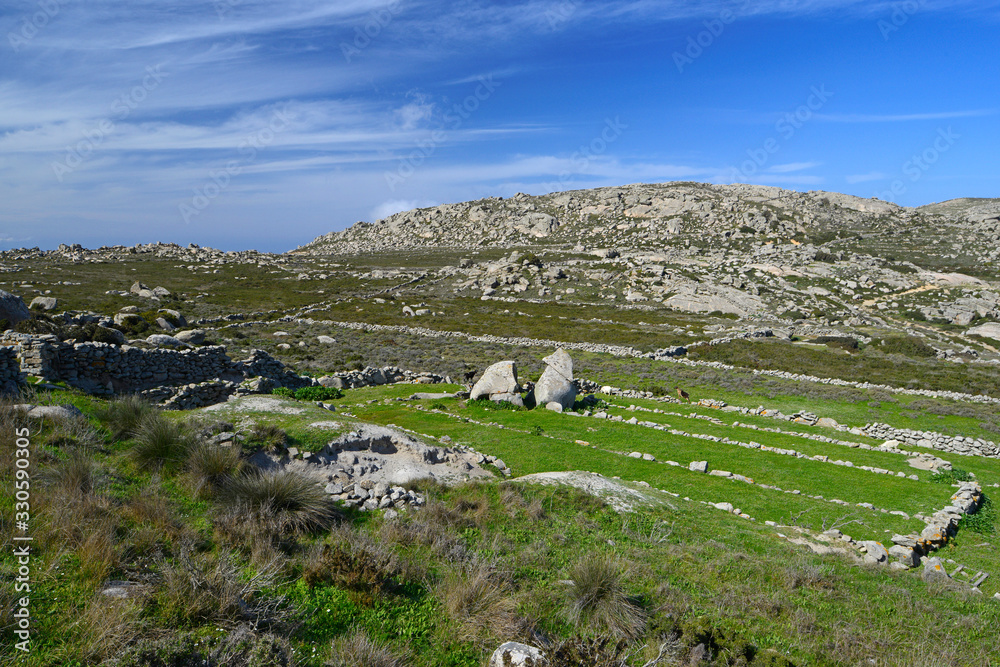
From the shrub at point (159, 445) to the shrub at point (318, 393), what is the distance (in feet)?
39.5

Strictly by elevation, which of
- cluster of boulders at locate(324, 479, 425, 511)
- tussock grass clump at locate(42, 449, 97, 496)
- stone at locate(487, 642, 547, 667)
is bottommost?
stone at locate(487, 642, 547, 667)

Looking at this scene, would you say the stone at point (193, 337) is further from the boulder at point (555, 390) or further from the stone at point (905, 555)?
the stone at point (905, 555)

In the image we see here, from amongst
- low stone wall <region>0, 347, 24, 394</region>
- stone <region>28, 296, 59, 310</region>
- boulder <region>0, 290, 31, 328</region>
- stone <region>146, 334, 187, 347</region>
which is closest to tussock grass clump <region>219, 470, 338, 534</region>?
low stone wall <region>0, 347, 24, 394</region>

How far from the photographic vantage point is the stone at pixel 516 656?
5.20 metres

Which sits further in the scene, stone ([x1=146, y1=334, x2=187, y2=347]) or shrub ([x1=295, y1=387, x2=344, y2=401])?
stone ([x1=146, y1=334, x2=187, y2=347])

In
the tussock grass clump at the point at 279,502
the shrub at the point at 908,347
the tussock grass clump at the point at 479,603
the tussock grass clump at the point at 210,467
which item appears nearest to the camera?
the tussock grass clump at the point at 479,603

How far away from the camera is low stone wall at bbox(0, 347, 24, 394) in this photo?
1328cm

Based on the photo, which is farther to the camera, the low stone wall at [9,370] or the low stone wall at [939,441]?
the low stone wall at [939,441]

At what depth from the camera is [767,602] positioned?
6996 mm

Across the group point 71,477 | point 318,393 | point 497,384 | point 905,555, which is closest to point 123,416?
point 71,477

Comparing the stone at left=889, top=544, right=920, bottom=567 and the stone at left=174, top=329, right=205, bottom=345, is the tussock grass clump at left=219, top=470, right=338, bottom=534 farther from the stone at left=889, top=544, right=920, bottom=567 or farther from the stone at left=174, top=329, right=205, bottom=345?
the stone at left=174, top=329, right=205, bottom=345

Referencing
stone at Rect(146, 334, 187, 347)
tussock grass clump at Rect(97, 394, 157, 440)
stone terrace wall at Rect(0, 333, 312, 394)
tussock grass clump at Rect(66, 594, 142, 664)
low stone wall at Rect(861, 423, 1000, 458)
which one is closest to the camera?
tussock grass clump at Rect(66, 594, 142, 664)

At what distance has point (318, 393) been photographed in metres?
22.6

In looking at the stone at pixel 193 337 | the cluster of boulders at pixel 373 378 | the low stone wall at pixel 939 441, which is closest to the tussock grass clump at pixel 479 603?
the cluster of boulders at pixel 373 378
